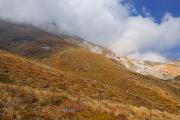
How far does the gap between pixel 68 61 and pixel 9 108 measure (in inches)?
7077

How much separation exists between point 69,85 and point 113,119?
29326 mm

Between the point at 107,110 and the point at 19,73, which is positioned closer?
the point at 107,110

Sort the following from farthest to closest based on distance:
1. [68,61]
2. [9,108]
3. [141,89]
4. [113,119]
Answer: [68,61] < [141,89] < [113,119] < [9,108]

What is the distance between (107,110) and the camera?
22891 millimetres

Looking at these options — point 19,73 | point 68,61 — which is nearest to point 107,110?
point 19,73

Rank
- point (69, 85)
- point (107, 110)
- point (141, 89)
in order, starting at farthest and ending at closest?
1. point (141, 89)
2. point (69, 85)
3. point (107, 110)

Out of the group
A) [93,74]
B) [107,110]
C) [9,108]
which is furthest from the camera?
[93,74]

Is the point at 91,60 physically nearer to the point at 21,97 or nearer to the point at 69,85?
the point at 69,85

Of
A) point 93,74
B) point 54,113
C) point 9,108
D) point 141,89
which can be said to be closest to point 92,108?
point 54,113

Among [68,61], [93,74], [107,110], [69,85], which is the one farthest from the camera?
[68,61]

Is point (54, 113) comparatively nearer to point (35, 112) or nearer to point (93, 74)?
point (35, 112)

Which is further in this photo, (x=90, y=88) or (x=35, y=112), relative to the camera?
(x=90, y=88)

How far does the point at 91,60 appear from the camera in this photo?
652ft

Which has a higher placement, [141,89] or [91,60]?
[91,60]
